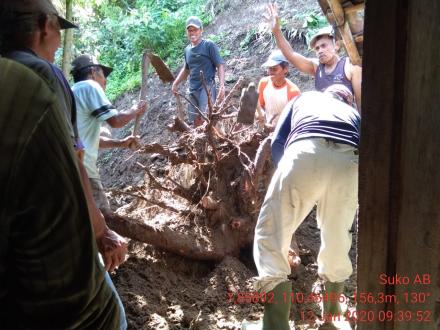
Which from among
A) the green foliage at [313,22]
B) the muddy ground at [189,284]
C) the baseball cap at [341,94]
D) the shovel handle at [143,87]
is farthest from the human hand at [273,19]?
the green foliage at [313,22]

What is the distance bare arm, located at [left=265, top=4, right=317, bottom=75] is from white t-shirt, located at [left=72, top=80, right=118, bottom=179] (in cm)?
202

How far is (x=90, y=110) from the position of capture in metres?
3.03

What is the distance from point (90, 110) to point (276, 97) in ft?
8.04

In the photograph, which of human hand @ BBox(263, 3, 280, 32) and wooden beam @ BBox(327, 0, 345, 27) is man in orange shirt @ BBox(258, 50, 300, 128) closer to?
human hand @ BBox(263, 3, 280, 32)

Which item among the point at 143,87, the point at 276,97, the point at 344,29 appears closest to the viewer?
the point at 344,29

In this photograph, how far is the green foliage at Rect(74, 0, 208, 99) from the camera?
12.1m

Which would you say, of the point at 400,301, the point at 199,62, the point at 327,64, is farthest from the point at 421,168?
the point at 199,62

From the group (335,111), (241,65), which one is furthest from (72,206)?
(241,65)

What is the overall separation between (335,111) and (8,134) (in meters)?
2.23

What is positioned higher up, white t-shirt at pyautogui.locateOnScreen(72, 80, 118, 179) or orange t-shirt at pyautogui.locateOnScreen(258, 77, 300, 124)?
orange t-shirt at pyautogui.locateOnScreen(258, 77, 300, 124)

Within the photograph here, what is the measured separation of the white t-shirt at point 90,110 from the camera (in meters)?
3.01

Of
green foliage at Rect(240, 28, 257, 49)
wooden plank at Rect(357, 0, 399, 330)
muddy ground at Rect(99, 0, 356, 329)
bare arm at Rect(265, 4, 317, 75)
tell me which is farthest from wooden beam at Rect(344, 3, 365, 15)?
green foliage at Rect(240, 28, 257, 49)

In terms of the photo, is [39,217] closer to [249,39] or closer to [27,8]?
[27,8]

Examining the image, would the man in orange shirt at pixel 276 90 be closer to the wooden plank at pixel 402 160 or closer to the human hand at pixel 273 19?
the human hand at pixel 273 19
